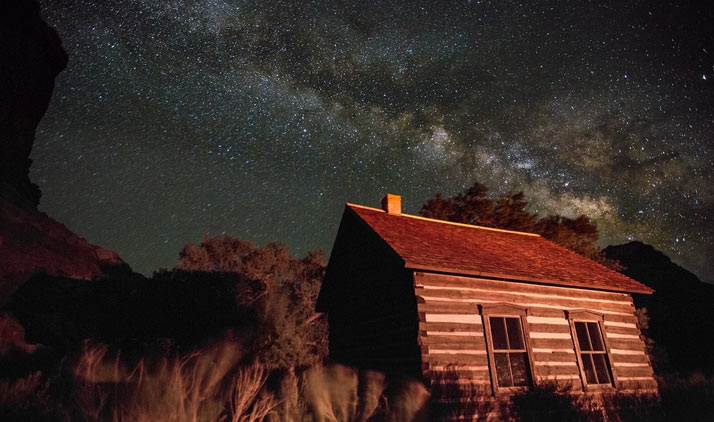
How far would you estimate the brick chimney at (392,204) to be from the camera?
49.7 feet

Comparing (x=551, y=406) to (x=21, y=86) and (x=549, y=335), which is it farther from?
(x=21, y=86)

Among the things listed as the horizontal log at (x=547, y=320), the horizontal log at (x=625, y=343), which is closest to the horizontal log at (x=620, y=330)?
the horizontal log at (x=625, y=343)

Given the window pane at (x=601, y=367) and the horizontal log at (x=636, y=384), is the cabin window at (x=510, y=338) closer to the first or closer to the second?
the window pane at (x=601, y=367)

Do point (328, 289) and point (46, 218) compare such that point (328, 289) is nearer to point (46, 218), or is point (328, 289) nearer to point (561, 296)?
point (561, 296)

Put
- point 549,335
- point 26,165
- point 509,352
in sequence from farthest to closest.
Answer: point 26,165 → point 549,335 → point 509,352

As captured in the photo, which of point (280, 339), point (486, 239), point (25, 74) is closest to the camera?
point (486, 239)

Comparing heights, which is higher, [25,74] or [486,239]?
[25,74]

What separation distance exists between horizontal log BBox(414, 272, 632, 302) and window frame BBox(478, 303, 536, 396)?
507 mm

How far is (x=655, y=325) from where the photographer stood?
29.1m

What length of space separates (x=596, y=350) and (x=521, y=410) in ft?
12.3

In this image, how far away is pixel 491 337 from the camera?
409 inches

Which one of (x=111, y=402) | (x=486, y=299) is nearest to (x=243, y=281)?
(x=486, y=299)

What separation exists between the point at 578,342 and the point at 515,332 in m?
1.97

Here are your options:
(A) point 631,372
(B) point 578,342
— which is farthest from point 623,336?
(B) point 578,342
